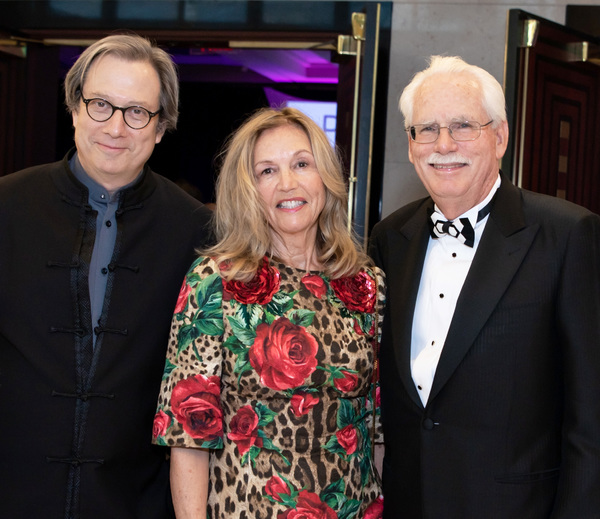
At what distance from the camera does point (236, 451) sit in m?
2.11

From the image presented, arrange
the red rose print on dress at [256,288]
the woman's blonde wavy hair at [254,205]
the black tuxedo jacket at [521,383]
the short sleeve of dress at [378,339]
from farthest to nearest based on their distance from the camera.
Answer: the short sleeve of dress at [378,339] < the woman's blonde wavy hair at [254,205] < the red rose print on dress at [256,288] < the black tuxedo jacket at [521,383]

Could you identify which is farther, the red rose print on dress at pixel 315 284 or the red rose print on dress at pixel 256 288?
the red rose print on dress at pixel 315 284

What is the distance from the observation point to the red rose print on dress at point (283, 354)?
83.2 inches

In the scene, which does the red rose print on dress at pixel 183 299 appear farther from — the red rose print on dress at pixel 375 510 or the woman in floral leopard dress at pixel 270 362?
the red rose print on dress at pixel 375 510

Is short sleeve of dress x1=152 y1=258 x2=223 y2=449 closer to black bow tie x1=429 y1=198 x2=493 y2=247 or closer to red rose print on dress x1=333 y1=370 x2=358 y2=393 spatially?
red rose print on dress x1=333 y1=370 x2=358 y2=393

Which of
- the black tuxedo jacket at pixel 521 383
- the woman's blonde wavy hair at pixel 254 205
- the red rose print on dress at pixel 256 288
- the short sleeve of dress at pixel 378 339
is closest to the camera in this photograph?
the black tuxedo jacket at pixel 521 383

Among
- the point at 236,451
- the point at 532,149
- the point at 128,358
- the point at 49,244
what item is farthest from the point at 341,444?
the point at 532,149

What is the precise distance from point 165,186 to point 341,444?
1016 millimetres

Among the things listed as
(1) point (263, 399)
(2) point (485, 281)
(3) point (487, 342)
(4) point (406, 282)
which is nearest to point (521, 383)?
(3) point (487, 342)

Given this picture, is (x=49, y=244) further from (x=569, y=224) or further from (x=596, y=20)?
(x=596, y=20)

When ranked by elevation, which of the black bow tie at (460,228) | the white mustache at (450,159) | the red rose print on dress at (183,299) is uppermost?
the white mustache at (450,159)

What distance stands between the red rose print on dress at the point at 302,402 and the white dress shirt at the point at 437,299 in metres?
0.32

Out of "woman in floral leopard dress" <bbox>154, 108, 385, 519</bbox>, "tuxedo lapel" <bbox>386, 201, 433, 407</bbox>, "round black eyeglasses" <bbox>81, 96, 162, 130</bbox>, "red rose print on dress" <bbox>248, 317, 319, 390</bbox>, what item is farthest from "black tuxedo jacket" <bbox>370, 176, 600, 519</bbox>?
"round black eyeglasses" <bbox>81, 96, 162, 130</bbox>

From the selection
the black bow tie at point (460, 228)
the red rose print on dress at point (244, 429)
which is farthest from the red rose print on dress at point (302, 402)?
the black bow tie at point (460, 228)
